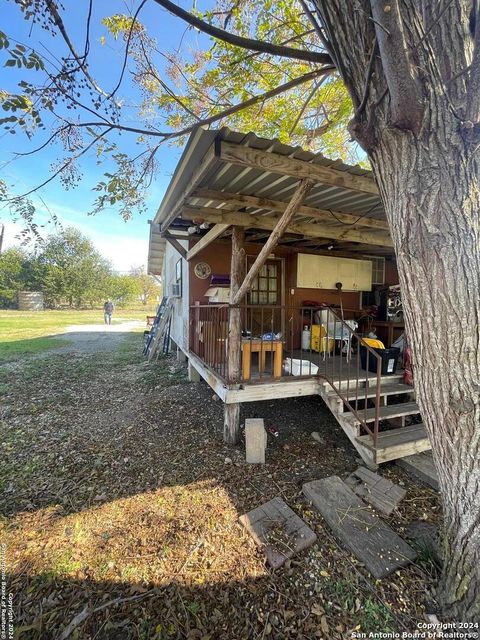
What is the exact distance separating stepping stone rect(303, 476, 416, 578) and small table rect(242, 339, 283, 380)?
1485mm

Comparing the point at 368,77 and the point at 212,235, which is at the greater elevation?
the point at 368,77

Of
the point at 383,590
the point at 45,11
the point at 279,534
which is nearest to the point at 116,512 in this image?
the point at 279,534

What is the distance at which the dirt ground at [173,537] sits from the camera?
171 cm

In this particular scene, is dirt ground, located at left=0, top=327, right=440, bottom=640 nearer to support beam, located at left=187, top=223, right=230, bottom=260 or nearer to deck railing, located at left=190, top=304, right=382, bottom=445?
deck railing, located at left=190, top=304, right=382, bottom=445

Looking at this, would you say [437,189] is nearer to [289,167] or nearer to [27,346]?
[289,167]

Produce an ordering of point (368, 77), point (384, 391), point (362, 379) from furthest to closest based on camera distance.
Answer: point (362, 379)
point (384, 391)
point (368, 77)

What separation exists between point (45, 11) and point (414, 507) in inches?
211

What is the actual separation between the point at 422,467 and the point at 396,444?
0.33 meters

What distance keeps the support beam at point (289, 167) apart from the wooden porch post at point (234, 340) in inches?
47.0

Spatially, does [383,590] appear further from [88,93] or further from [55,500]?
[88,93]

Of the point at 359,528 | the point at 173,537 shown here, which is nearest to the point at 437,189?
the point at 359,528

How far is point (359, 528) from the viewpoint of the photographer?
234 cm

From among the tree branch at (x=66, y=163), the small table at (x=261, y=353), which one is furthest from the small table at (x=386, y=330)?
the tree branch at (x=66, y=163)

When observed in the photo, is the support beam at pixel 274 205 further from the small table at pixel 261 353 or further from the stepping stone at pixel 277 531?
the stepping stone at pixel 277 531
